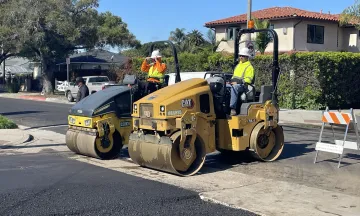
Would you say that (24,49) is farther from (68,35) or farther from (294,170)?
(294,170)

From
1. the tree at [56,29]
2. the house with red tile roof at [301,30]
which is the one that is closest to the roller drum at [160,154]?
the house with red tile roof at [301,30]

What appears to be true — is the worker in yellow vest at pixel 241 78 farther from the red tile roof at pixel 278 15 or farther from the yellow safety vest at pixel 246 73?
the red tile roof at pixel 278 15

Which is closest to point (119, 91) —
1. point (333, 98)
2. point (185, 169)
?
point (185, 169)

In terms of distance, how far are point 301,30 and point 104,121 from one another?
87.3ft

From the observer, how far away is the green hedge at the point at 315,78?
23734mm

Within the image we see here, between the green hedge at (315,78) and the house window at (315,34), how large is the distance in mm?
10162

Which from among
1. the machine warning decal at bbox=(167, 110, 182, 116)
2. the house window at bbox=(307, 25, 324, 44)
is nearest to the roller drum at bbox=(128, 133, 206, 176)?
the machine warning decal at bbox=(167, 110, 182, 116)

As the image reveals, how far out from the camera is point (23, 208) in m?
6.84

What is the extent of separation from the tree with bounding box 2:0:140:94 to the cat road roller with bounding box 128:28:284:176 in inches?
1135

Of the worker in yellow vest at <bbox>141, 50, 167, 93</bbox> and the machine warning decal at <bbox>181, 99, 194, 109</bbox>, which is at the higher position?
the worker in yellow vest at <bbox>141, 50, 167, 93</bbox>

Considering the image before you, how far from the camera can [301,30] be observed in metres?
34.8

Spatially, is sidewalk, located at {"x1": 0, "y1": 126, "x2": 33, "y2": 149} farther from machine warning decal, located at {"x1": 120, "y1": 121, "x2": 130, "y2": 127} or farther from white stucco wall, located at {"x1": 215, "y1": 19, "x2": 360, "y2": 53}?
white stucco wall, located at {"x1": 215, "y1": 19, "x2": 360, "y2": 53}

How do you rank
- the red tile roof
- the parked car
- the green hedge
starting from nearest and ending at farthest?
the green hedge, the parked car, the red tile roof

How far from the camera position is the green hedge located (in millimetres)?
23734
